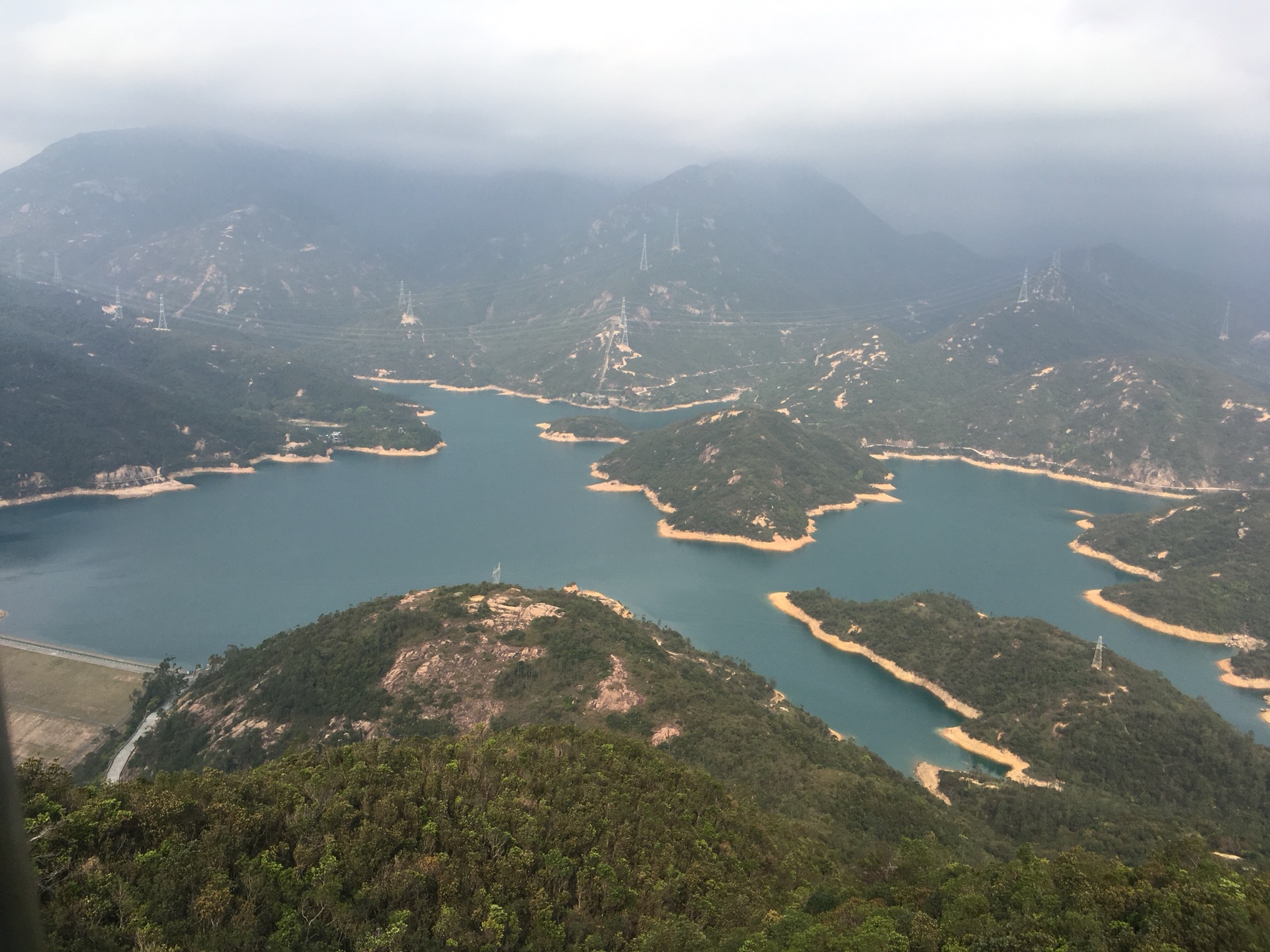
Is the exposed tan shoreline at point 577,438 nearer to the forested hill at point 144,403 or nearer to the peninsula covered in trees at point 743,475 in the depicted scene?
the peninsula covered in trees at point 743,475

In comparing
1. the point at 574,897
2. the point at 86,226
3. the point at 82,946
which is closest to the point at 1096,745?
the point at 574,897

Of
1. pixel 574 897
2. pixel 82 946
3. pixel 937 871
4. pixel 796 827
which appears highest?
pixel 82 946

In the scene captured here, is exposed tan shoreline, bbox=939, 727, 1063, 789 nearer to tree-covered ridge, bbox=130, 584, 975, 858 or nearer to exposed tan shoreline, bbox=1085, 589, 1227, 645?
tree-covered ridge, bbox=130, 584, 975, 858

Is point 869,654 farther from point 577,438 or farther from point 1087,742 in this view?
point 577,438

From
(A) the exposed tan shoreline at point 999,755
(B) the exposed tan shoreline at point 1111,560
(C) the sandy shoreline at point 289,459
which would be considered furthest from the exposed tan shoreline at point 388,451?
(A) the exposed tan shoreline at point 999,755

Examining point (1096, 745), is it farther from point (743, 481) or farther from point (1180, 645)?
point (743, 481)

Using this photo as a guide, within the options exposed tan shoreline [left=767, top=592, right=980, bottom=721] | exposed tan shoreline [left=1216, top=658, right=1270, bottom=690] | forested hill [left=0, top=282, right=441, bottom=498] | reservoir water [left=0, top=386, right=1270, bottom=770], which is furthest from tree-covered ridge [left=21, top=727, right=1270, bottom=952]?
forested hill [left=0, top=282, right=441, bottom=498]
